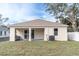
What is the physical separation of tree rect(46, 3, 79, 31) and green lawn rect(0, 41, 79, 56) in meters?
0.72

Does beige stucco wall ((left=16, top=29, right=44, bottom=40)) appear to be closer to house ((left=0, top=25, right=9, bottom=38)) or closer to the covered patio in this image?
the covered patio

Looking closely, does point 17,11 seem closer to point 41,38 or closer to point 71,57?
point 41,38

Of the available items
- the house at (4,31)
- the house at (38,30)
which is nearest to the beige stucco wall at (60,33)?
the house at (38,30)

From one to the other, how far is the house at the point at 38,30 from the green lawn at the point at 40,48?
0.78ft

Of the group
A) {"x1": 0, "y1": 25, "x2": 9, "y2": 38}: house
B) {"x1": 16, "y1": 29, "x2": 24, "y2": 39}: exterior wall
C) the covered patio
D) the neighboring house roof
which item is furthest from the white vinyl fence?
{"x1": 0, "y1": 25, "x2": 9, "y2": 38}: house

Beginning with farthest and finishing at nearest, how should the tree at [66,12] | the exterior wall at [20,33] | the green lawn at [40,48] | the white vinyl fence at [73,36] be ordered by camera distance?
the exterior wall at [20,33] → the white vinyl fence at [73,36] → the tree at [66,12] → the green lawn at [40,48]

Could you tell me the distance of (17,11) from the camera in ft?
32.7

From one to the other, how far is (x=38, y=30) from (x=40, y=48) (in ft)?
4.05

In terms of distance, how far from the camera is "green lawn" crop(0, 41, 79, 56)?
981cm

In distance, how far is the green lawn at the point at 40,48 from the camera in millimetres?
9805

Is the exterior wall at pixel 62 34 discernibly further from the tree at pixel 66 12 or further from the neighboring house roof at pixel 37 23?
the tree at pixel 66 12

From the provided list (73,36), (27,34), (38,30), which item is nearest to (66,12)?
(73,36)

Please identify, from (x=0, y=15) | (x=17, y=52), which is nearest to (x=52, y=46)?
(x=17, y=52)

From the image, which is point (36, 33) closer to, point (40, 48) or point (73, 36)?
point (40, 48)
